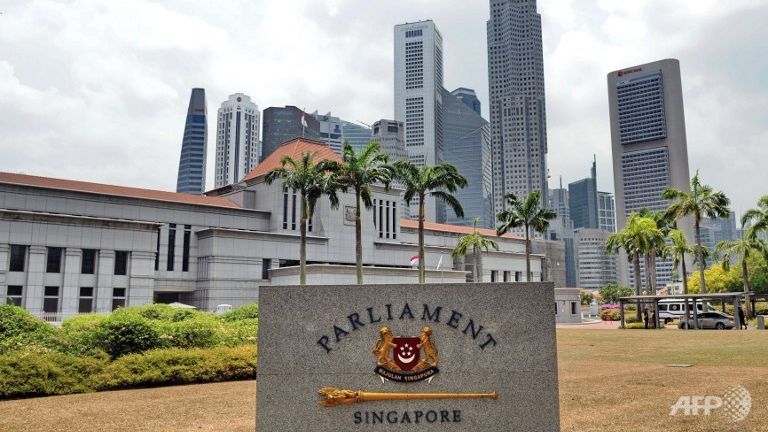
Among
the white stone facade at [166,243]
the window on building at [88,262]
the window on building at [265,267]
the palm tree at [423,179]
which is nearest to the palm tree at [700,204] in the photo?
the palm tree at [423,179]

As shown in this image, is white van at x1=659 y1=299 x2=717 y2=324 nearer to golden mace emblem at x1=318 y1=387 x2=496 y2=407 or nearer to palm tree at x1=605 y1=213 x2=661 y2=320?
palm tree at x1=605 y1=213 x2=661 y2=320

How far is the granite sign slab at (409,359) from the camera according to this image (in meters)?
8.19

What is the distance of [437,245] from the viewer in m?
84.6

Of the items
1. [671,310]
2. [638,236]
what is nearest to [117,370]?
[638,236]

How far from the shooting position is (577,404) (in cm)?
1269

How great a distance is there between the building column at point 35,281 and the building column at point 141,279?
7423 mm

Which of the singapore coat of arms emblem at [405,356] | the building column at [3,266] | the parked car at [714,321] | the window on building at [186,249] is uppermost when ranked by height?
the window on building at [186,249]

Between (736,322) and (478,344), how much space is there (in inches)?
1675

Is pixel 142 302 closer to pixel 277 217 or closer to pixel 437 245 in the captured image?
pixel 277 217

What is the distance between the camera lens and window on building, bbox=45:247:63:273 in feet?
165

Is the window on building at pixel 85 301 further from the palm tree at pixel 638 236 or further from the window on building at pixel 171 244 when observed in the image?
the palm tree at pixel 638 236

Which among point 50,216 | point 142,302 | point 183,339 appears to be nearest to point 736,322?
point 183,339

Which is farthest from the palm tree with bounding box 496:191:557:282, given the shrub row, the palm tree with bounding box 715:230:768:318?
the shrub row

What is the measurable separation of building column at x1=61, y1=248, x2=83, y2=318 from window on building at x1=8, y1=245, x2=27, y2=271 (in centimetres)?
323
